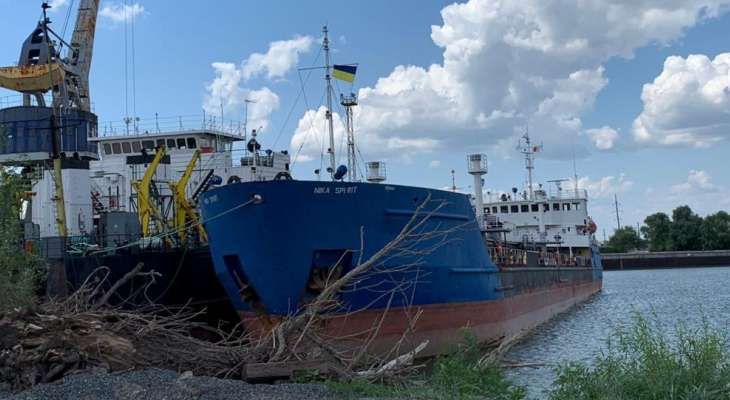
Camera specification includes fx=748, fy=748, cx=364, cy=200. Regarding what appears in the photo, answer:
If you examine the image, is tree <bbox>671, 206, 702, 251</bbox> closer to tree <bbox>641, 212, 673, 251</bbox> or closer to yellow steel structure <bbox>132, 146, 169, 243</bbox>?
tree <bbox>641, 212, 673, 251</bbox>

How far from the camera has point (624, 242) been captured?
362 feet

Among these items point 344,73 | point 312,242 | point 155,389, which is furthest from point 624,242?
point 155,389

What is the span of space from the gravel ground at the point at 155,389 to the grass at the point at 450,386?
396 mm

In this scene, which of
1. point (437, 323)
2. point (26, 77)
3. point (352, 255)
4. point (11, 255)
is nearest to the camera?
point (11, 255)

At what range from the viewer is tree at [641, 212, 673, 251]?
326 ft

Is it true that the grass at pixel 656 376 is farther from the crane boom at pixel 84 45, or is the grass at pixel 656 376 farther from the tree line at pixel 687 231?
the tree line at pixel 687 231

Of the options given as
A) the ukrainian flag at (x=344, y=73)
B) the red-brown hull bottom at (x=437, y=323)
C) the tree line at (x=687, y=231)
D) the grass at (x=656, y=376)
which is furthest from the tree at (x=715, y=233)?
the grass at (x=656, y=376)

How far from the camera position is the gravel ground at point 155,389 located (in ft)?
24.8

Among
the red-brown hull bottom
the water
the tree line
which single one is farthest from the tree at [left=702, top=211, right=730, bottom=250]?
the red-brown hull bottom

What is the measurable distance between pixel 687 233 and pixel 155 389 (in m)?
100

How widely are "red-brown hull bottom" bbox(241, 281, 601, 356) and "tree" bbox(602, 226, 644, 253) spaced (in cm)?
9233

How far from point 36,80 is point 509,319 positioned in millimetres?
18257

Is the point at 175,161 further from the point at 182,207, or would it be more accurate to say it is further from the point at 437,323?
the point at 437,323

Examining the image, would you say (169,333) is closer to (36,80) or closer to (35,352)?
(35,352)
